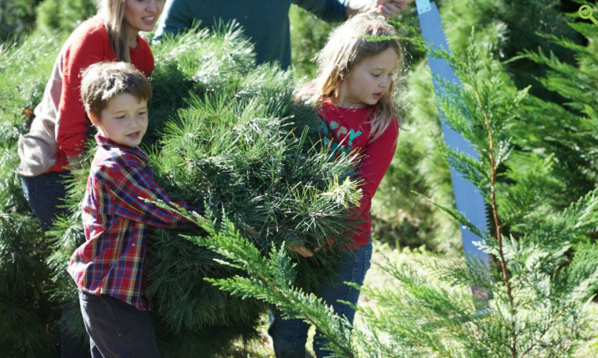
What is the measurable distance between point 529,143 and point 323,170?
246cm

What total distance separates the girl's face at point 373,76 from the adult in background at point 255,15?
1.82ft

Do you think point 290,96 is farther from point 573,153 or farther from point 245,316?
point 573,153

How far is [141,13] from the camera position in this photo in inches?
92.8

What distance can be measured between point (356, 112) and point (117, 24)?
1022 mm

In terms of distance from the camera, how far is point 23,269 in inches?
97.6

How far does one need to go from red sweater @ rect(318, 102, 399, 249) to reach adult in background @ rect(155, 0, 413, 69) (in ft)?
2.39

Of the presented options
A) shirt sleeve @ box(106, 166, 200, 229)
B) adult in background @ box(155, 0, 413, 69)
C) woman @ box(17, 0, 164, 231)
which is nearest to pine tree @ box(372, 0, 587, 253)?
adult in background @ box(155, 0, 413, 69)

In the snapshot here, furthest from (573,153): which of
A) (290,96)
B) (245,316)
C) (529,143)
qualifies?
(245,316)

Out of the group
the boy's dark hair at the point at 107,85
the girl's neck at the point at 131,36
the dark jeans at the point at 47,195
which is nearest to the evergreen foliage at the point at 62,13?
the girl's neck at the point at 131,36

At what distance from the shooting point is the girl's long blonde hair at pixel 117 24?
232cm

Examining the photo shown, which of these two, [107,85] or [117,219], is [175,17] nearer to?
[107,85]

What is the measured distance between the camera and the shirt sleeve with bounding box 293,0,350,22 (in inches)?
130

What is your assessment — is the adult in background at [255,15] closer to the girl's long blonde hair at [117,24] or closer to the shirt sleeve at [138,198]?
the girl's long blonde hair at [117,24]

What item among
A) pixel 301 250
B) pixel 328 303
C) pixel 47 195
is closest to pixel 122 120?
pixel 47 195
